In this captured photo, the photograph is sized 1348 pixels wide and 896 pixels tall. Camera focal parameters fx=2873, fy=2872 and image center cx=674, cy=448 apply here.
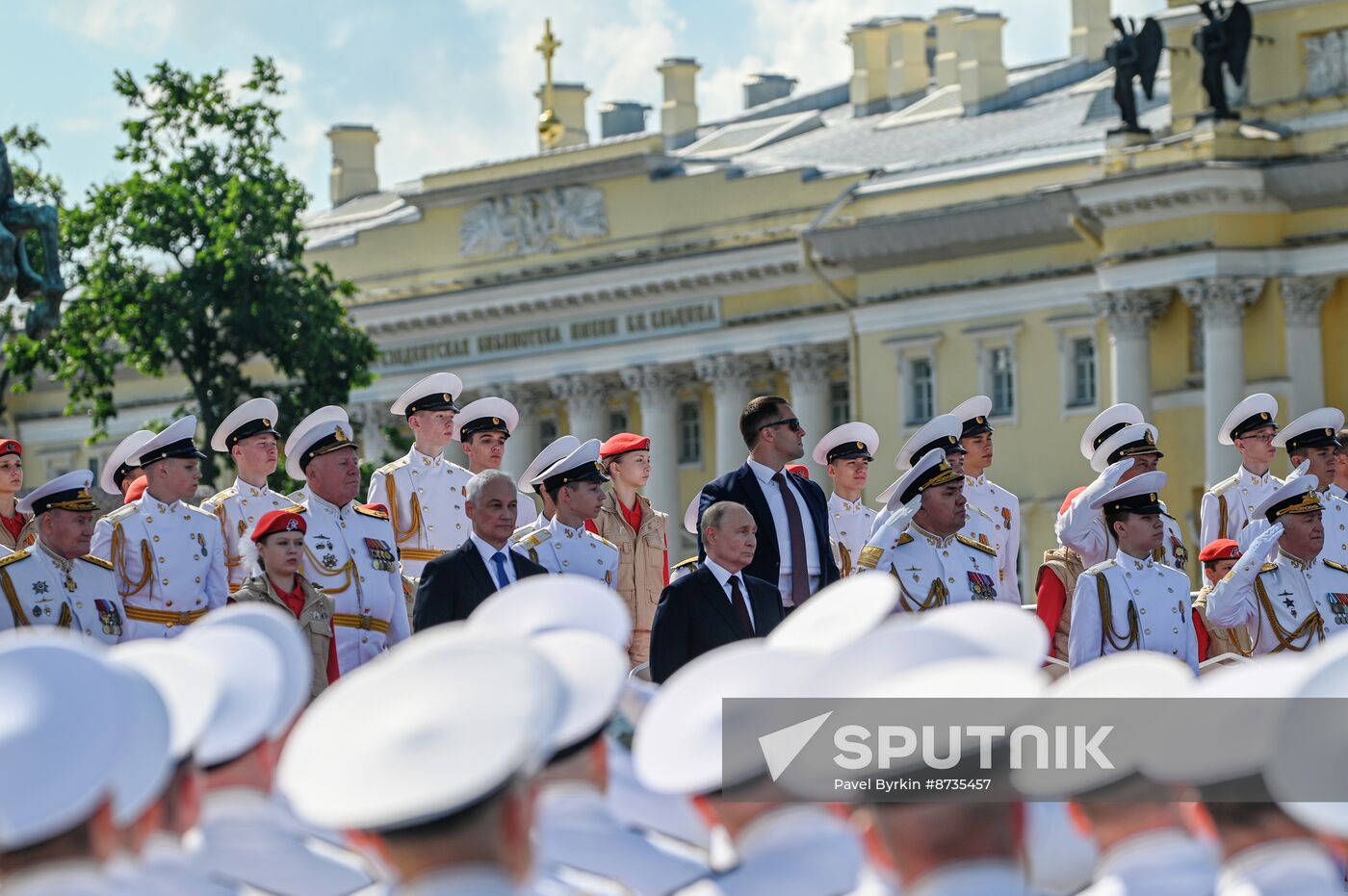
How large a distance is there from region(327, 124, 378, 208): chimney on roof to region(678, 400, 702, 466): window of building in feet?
44.6

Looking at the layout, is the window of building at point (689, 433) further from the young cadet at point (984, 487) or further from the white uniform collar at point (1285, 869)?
the white uniform collar at point (1285, 869)

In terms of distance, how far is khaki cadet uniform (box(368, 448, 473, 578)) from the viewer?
13.3 meters

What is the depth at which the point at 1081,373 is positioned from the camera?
43.9 meters

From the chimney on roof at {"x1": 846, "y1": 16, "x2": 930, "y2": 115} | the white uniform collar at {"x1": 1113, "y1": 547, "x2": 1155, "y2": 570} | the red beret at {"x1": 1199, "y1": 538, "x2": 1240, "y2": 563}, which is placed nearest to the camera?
the white uniform collar at {"x1": 1113, "y1": 547, "x2": 1155, "y2": 570}

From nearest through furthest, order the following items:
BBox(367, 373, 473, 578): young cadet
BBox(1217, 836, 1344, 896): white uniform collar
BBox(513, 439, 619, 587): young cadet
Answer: BBox(1217, 836, 1344, 896): white uniform collar
BBox(513, 439, 619, 587): young cadet
BBox(367, 373, 473, 578): young cadet

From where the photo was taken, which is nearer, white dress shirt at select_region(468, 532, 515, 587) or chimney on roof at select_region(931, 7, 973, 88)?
white dress shirt at select_region(468, 532, 515, 587)

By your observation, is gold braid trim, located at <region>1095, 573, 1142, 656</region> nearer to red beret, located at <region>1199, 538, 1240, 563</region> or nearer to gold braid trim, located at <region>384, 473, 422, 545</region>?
red beret, located at <region>1199, 538, 1240, 563</region>

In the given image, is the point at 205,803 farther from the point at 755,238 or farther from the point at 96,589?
the point at 755,238

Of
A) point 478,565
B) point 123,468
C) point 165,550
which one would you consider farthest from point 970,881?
point 123,468

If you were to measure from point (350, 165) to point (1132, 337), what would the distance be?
2774cm

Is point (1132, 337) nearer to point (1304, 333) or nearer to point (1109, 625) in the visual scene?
point (1304, 333)

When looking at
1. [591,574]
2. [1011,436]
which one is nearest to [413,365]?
[1011,436]

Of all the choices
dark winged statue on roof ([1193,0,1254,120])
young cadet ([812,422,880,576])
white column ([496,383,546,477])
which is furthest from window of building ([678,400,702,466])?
young cadet ([812,422,880,576])

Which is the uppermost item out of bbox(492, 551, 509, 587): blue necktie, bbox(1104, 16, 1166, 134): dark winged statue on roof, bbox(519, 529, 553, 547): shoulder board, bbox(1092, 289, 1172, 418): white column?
bbox(1104, 16, 1166, 134): dark winged statue on roof
